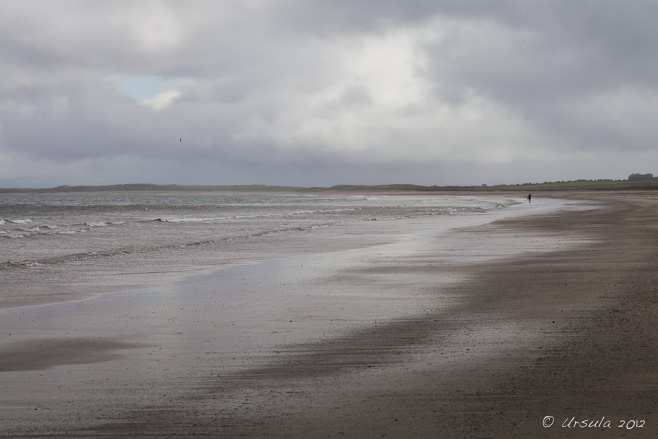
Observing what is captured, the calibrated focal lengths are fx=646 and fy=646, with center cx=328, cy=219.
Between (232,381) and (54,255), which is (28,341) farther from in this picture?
(54,255)

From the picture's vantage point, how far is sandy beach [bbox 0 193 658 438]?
15.6 ft

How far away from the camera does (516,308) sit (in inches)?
353

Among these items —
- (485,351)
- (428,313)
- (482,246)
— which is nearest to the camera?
(485,351)

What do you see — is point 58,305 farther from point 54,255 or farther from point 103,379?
point 54,255

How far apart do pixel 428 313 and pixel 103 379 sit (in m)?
4.44

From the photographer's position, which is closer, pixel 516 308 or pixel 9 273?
pixel 516 308

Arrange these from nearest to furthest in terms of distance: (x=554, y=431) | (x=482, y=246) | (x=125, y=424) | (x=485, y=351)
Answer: (x=554, y=431), (x=125, y=424), (x=485, y=351), (x=482, y=246)

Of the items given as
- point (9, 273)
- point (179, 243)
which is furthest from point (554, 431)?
point (179, 243)

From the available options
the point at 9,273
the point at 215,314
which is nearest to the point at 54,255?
the point at 9,273

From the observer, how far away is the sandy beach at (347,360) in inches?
188

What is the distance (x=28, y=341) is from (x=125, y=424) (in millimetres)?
3467

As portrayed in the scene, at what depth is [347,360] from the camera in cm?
645

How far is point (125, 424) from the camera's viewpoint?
190 inches

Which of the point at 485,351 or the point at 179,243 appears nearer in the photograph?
the point at 485,351
